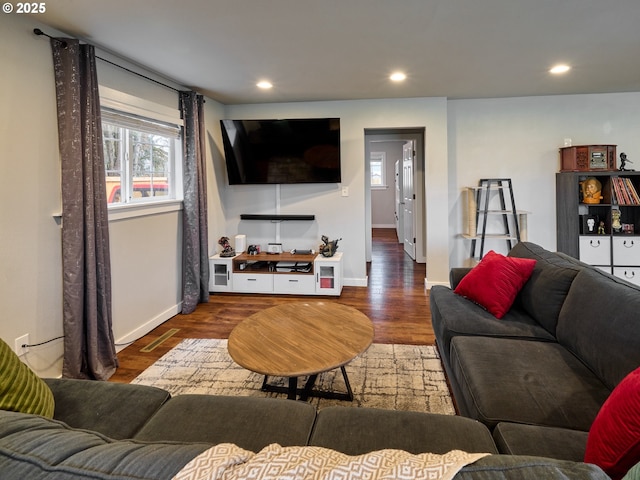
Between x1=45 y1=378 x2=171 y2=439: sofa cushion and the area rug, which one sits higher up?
x1=45 y1=378 x2=171 y2=439: sofa cushion

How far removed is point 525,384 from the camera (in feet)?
5.10

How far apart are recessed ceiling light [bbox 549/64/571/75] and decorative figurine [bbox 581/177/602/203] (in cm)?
152

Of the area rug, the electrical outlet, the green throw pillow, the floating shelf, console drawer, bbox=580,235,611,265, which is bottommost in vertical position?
the area rug

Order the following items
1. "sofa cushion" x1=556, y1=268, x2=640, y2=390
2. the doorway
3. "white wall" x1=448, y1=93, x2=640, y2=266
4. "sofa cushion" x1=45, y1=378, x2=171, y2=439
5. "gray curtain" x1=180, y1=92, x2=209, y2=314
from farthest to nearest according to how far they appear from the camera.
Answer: the doorway < "white wall" x1=448, y1=93, x2=640, y2=266 < "gray curtain" x1=180, y1=92, x2=209, y2=314 < "sofa cushion" x1=556, y1=268, x2=640, y2=390 < "sofa cushion" x1=45, y1=378, x2=171, y2=439

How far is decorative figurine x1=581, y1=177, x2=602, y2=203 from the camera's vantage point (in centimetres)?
441

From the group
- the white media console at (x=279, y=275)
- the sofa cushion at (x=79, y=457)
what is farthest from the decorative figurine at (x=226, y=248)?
the sofa cushion at (x=79, y=457)

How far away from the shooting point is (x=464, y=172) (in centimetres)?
481

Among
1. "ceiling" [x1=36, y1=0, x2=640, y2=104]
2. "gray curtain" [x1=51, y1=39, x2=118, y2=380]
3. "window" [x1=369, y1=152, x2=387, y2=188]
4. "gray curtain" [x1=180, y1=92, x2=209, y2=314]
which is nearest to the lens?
"ceiling" [x1=36, y1=0, x2=640, y2=104]

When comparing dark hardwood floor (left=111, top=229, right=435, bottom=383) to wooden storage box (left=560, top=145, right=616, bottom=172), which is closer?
dark hardwood floor (left=111, top=229, right=435, bottom=383)

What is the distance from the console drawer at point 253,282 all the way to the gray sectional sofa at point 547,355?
2554 mm

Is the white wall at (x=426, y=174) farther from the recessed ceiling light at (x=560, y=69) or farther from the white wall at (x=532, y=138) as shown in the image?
the recessed ceiling light at (x=560, y=69)

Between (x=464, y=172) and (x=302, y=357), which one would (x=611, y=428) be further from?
(x=464, y=172)

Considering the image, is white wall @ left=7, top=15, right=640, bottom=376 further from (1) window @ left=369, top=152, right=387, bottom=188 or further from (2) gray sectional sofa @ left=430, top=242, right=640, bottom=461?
(1) window @ left=369, top=152, right=387, bottom=188

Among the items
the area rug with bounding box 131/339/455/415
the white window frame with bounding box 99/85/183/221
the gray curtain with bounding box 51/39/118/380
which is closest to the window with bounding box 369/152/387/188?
the white window frame with bounding box 99/85/183/221
